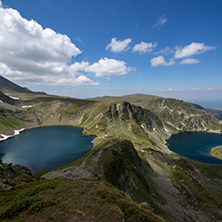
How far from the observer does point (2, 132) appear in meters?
198

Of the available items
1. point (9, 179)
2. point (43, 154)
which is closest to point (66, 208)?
point (9, 179)

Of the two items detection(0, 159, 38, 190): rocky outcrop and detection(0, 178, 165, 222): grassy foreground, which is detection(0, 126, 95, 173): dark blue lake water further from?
detection(0, 178, 165, 222): grassy foreground

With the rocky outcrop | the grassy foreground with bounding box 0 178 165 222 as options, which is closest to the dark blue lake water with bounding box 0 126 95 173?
the rocky outcrop

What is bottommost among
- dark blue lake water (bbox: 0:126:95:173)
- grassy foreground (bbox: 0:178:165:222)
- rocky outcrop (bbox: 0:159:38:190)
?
dark blue lake water (bbox: 0:126:95:173)

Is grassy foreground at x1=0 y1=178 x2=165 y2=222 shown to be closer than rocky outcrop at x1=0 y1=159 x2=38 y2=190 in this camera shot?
Yes

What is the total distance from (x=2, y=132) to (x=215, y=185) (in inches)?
10962

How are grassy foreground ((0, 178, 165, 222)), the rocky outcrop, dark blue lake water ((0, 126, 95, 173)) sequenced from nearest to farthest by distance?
1. grassy foreground ((0, 178, 165, 222))
2. the rocky outcrop
3. dark blue lake water ((0, 126, 95, 173))

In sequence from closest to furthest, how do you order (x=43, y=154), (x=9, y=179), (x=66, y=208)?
(x=66, y=208), (x=9, y=179), (x=43, y=154)

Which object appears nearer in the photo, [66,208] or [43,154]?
[66,208]

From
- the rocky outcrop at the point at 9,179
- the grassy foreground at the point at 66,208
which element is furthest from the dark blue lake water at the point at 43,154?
the grassy foreground at the point at 66,208

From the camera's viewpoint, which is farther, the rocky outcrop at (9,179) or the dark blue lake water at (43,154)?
the dark blue lake water at (43,154)

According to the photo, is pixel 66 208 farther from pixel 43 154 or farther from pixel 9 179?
pixel 43 154

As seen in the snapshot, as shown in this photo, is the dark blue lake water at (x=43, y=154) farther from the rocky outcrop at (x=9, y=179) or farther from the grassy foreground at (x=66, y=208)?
the grassy foreground at (x=66, y=208)

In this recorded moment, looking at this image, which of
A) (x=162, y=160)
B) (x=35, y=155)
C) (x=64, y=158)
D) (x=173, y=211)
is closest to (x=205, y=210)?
(x=173, y=211)
